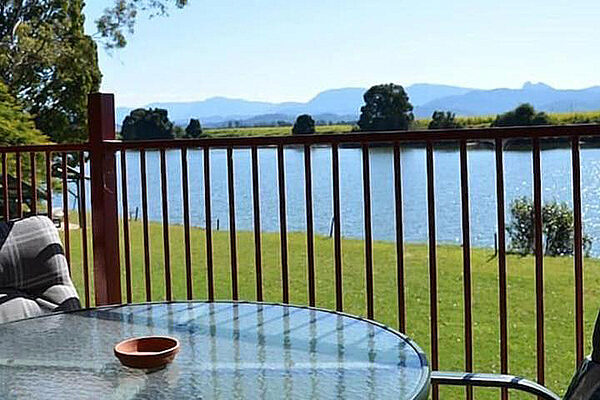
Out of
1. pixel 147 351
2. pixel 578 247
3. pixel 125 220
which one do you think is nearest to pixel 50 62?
pixel 125 220

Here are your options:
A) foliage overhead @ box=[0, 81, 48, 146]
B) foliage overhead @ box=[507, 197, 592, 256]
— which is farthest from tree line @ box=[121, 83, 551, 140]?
foliage overhead @ box=[507, 197, 592, 256]

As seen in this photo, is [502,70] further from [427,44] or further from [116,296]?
[116,296]

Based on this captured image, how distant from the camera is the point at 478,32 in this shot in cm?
1394

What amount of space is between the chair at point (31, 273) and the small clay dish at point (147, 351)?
86 centimetres

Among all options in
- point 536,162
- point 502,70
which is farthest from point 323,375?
point 502,70

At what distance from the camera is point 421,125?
3725mm

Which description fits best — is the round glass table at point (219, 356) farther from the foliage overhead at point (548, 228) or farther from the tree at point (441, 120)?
the foliage overhead at point (548, 228)

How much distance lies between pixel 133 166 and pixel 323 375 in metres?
2.58

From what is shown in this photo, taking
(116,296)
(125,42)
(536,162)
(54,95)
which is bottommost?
(116,296)

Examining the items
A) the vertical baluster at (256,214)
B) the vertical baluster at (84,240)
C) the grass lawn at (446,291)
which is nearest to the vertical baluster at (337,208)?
the vertical baluster at (256,214)

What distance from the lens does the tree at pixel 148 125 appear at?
4.55 metres

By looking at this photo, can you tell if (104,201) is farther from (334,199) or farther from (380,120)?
(380,120)

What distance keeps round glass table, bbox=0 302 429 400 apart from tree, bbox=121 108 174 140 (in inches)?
95.2

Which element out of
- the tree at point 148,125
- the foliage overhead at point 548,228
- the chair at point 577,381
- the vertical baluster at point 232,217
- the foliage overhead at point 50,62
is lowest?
the foliage overhead at point 548,228
